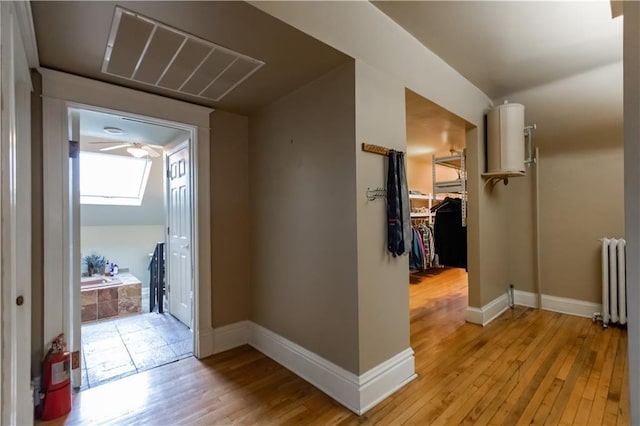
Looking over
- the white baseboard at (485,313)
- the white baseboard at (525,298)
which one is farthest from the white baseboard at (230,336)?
the white baseboard at (525,298)

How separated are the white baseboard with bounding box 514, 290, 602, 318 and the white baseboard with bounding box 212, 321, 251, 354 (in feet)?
10.9

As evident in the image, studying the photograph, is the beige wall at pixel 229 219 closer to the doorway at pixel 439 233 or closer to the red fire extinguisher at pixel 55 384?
the red fire extinguisher at pixel 55 384

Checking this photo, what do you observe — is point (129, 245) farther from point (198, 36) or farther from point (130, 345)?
point (198, 36)

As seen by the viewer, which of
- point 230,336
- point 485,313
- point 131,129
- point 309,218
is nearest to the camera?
point 309,218

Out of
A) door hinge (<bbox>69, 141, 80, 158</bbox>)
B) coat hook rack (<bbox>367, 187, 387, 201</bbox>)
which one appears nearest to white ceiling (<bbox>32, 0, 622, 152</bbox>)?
door hinge (<bbox>69, 141, 80, 158</bbox>)

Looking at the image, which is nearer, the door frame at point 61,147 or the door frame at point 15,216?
the door frame at point 15,216

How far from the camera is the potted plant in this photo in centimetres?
465

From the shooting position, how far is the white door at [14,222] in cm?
105

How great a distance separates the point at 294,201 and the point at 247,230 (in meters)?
0.77

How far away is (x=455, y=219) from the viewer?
3791 millimetres

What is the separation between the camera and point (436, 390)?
2.07 meters

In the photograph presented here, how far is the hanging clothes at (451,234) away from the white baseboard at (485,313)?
0.51 metres

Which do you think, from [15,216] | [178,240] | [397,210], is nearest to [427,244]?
[397,210]

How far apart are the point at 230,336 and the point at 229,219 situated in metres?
1.06
